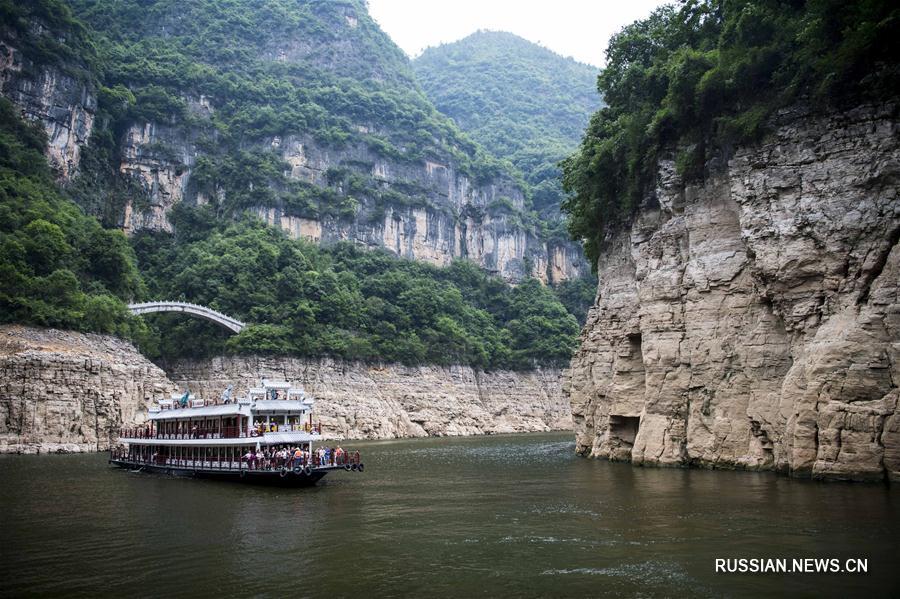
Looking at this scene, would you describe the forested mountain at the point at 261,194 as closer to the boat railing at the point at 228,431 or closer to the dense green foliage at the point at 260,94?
the dense green foliage at the point at 260,94

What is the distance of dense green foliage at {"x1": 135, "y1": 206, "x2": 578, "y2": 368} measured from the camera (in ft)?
292

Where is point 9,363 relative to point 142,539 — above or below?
above

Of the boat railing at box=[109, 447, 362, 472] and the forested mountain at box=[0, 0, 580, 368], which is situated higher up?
the forested mountain at box=[0, 0, 580, 368]

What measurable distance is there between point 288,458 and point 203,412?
8.44m

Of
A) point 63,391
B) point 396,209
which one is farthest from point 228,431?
point 396,209

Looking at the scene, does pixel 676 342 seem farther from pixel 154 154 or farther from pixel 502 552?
pixel 154 154

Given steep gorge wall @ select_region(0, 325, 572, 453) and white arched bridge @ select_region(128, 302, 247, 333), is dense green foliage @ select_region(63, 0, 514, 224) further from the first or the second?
steep gorge wall @ select_region(0, 325, 572, 453)

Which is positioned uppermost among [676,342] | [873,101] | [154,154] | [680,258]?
[154,154]

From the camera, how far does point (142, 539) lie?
2184 centimetres

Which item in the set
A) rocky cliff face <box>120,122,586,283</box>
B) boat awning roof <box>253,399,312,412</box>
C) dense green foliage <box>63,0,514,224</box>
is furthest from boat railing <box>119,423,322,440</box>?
rocky cliff face <box>120,122,586,283</box>

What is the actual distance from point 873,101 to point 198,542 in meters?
30.7

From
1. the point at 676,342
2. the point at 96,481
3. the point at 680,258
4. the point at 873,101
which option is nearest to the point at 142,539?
the point at 96,481

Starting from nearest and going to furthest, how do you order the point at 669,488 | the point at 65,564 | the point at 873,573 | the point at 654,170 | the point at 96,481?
1. the point at 873,573
2. the point at 65,564
3. the point at 669,488
4. the point at 96,481
5. the point at 654,170

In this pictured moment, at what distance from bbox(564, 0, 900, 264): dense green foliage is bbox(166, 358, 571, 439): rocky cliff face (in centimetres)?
4198
